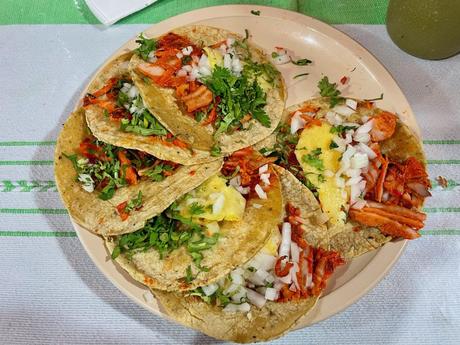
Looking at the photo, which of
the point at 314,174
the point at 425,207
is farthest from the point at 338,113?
the point at 425,207

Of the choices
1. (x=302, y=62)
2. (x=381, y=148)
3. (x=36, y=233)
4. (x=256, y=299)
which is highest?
(x=302, y=62)

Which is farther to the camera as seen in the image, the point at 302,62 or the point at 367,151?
the point at 302,62

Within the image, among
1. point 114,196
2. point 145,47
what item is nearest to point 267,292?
point 114,196

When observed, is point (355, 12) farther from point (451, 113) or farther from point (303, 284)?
point (303, 284)

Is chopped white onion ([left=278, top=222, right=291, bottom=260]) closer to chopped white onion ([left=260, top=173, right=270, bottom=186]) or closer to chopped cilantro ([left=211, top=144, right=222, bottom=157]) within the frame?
chopped white onion ([left=260, top=173, right=270, bottom=186])

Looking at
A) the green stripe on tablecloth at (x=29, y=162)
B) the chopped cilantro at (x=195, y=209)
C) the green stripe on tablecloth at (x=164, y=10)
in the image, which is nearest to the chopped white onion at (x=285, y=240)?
the chopped cilantro at (x=195, y=209)

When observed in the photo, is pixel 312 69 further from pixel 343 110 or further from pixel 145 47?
pixel 145 47

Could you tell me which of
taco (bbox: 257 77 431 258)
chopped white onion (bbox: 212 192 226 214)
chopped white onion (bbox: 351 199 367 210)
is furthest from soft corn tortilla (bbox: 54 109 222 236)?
chopped white onion (bbox: 351 199 367 210)

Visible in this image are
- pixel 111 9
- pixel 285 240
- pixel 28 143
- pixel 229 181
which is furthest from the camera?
pixel 111 9
